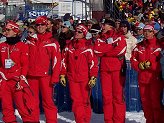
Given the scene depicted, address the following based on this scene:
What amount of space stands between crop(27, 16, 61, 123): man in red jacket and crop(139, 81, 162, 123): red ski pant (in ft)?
4.65

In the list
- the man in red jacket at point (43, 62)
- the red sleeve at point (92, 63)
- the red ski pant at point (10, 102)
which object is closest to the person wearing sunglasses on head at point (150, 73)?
the red sleeve at point (92, 63)

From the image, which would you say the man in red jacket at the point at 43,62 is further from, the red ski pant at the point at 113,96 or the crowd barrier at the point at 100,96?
the crowd barrier at the point at 100,96

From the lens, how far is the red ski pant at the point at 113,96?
729cm

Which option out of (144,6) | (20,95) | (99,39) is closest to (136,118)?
(99,39)

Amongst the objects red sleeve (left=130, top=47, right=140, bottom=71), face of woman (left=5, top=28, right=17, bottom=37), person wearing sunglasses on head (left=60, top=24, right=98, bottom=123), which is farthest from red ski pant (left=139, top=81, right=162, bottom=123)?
face of woman (left=5, top=28, right=17, bottom=37)

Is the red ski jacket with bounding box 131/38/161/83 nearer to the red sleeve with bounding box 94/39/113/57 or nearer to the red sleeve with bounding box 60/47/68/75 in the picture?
the red sleeve with bounding box 94/39/113/57

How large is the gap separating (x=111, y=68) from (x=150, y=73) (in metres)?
0.67

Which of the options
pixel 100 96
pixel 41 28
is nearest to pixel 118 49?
pixel 41 28

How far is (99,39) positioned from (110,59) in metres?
0.39

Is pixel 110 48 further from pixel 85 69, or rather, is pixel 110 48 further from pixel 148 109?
pixel 148 109

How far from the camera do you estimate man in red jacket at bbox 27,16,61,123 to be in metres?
7.20

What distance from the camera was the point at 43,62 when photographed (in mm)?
7215

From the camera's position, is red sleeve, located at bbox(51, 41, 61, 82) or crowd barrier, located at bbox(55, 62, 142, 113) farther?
crowd barrier, located at bbox(55, 62, 142, 113)

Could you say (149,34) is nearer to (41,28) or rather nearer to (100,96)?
(41,28)
